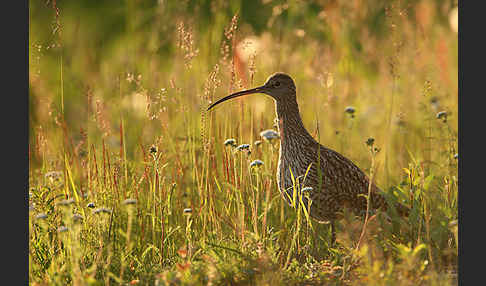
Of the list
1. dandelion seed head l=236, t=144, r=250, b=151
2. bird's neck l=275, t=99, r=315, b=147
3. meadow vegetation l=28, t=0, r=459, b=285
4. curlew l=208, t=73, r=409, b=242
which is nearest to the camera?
meadow vegetation l=28, t=0, r=459, b=285

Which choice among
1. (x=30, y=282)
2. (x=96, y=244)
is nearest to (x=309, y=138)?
Result: (x=96, y=244)

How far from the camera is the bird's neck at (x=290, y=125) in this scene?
443 centimetres

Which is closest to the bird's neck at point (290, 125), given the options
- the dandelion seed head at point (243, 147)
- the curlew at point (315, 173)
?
the curlew at point (315, 173)

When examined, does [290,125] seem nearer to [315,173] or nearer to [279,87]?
[279,87]

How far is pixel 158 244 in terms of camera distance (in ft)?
13.6

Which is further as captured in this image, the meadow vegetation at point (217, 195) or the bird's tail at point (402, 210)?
the bird's tail at point (402, 210)

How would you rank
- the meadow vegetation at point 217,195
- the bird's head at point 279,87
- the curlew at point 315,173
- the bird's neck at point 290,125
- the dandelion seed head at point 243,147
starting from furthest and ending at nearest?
the bird's head at point 279,87, the bird's neck at point 290,125, the curlew at point 315,173, the dandelion seed head at point 243,147, the meadow vegetation at point 217,195

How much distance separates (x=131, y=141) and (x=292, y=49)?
6.93 feet

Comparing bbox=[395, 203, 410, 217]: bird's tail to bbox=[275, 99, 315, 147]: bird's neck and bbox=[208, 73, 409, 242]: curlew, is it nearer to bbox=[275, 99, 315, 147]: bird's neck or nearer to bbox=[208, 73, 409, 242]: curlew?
bbox=[208, 73, 409, 242]: curlew

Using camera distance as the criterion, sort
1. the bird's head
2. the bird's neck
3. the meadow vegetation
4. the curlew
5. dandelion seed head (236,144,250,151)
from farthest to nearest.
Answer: the bird's head → the bird's neck → the curlew → dandelion seed head (236,144,250,151) → the meadow vegetation

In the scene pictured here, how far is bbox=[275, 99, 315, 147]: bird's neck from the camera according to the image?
443cm

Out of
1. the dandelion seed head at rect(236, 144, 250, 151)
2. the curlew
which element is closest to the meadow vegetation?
the dandelion seed head at rect(236, 144, 250, 151)

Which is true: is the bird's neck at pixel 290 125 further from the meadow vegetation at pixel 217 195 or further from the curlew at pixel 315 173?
the meadow vegetation at pixel 217 195

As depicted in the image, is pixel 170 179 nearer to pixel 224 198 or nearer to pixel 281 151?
pixel 224 198
